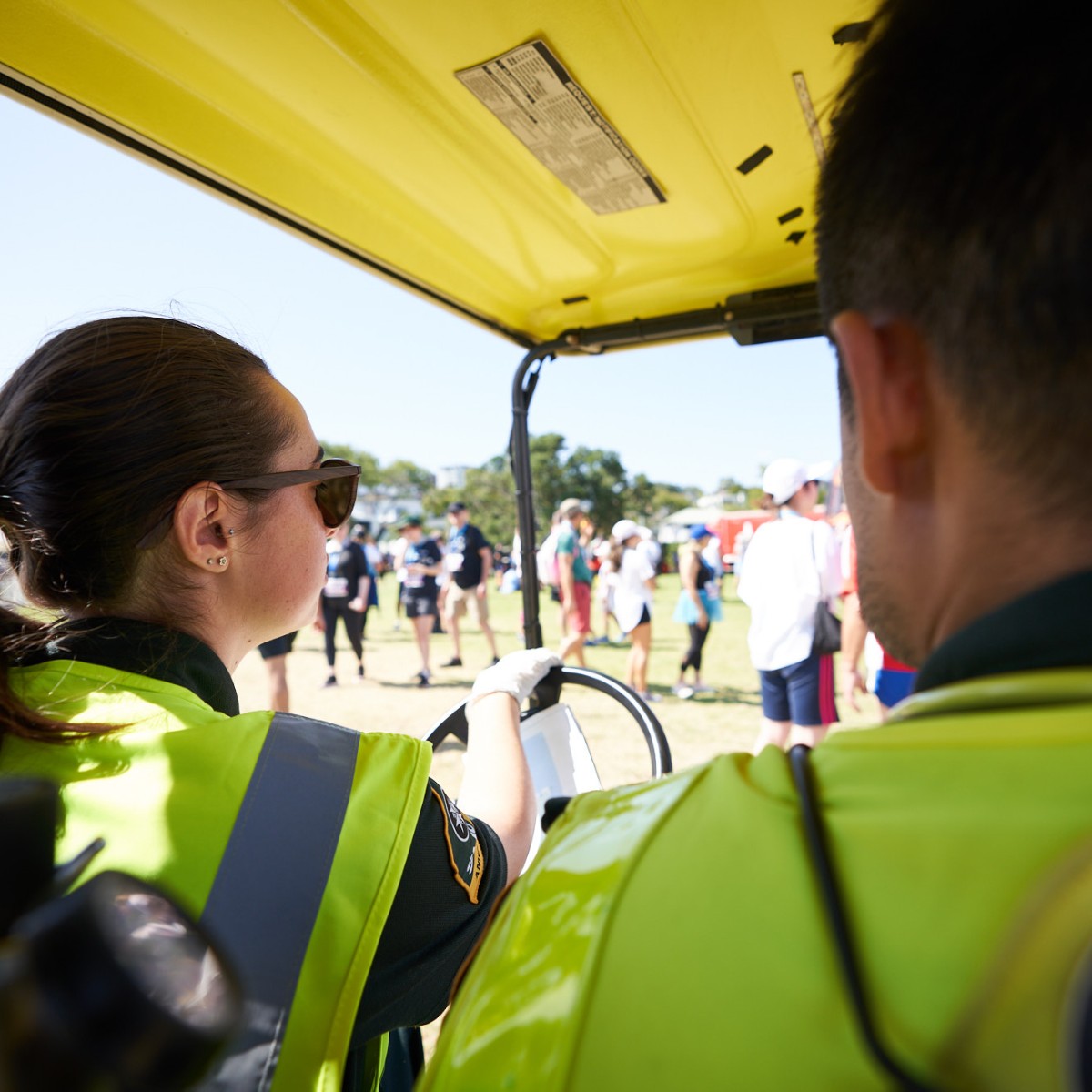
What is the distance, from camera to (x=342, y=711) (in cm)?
687

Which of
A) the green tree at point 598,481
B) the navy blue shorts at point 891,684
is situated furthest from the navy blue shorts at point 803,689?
the green tree at point 598,481

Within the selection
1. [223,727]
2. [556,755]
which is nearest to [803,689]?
[556,755]

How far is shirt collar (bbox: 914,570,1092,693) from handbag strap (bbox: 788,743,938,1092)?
0.12 metres

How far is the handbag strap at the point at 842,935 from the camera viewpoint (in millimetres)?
353

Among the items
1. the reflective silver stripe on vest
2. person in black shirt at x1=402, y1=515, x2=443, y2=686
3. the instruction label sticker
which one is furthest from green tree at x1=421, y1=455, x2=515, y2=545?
the reflective silver stripe on vest

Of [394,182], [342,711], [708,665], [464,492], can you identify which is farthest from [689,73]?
[464,492]

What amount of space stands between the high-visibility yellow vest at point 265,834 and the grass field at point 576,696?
2.25 metres

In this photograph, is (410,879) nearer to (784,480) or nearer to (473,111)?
(473,111)

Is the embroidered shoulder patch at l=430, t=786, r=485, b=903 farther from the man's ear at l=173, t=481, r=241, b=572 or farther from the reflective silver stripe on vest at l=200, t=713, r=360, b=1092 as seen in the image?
the man's ear at l=173, t=481, r=241, b=572

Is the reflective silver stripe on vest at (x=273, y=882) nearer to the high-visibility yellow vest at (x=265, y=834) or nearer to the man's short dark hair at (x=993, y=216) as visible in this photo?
the high-visibility yellow vest at (x=265, y=834)

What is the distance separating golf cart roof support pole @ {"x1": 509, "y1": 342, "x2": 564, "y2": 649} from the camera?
264 centimetres

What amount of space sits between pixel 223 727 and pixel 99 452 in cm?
47

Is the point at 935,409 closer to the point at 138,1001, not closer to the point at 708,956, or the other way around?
the point at 708,956

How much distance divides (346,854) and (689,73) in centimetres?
139
